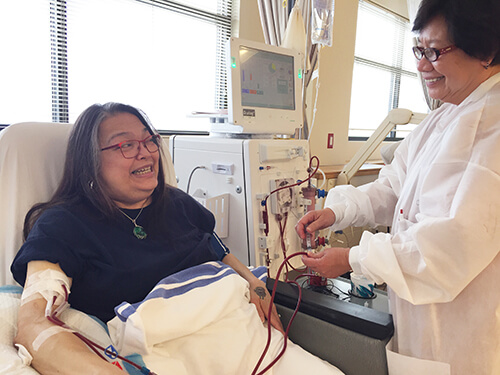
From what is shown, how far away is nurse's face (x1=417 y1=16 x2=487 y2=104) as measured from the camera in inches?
36.3

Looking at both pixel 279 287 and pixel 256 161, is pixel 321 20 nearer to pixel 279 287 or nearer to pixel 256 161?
pixel 256 161

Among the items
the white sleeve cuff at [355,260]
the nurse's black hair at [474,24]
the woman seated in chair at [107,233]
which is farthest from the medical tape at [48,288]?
the nurse's black hair at [474,24]

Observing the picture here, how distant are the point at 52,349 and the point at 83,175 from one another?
0.55m

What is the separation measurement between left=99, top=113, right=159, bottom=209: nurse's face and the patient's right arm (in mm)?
448

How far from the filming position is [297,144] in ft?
5.93

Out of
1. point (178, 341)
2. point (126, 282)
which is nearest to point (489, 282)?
point (178, 341)

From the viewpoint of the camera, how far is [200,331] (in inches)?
38.4

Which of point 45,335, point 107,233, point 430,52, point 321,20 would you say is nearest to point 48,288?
point 45,335

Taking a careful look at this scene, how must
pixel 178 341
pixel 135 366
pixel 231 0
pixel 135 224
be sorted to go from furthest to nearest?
pixel 231 0 → pixel 135 224 → pixel 178 341 → pixel 135 366

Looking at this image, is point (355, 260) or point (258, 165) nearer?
point (355, 260)

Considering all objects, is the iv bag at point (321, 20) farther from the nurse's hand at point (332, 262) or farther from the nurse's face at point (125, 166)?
the nurse's hand at point (332, 262)

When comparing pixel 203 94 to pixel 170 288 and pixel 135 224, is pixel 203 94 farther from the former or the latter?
pixel 170 288

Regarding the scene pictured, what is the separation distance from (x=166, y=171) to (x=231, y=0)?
1864 mm

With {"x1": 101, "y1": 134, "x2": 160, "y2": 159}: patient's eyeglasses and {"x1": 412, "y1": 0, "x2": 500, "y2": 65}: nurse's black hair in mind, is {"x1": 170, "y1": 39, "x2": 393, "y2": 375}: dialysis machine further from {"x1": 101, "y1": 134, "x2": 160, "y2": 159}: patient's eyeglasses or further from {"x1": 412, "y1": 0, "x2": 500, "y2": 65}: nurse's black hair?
{"x1": 412, "y1": 0, "x2": 500, "y2": 65}: nurse's black hair
